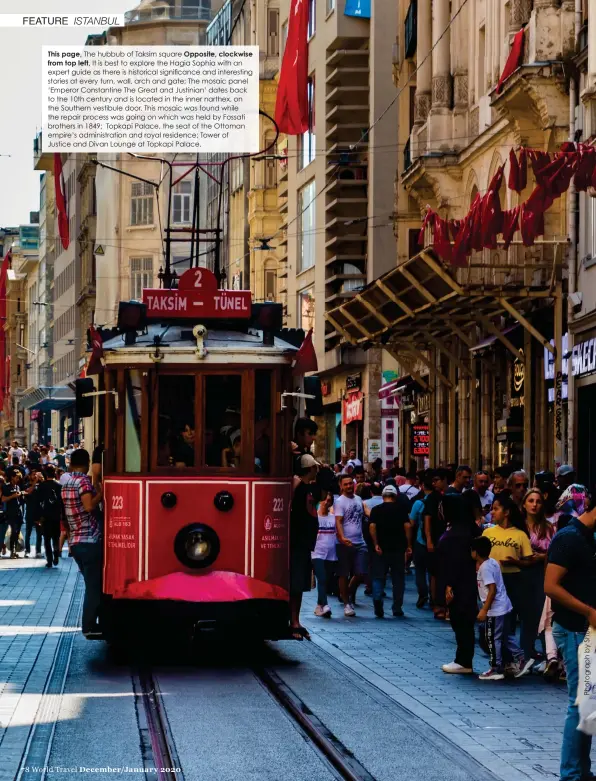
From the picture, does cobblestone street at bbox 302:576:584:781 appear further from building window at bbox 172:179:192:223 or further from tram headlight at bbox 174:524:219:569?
building window at bbox 172:179:192:223

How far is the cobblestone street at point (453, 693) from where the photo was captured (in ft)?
→ 33.3

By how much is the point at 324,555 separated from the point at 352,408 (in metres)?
30.0

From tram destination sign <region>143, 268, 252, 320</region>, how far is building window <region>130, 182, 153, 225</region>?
76278mm

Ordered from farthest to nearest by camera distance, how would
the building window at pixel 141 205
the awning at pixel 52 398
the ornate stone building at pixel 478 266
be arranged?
1. the building window at pixel 141 205
2. the awning at pixel 52 398
3. the ornate stone building at pixel 478 266

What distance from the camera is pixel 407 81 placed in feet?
144

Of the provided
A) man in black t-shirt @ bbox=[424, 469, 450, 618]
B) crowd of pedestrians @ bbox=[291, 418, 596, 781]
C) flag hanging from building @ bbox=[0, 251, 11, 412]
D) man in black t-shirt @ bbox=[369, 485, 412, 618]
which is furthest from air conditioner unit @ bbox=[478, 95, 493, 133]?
flag hanging from building @ bbox=[0, 251, 11, 412]

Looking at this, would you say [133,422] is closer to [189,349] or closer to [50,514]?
[189,349]

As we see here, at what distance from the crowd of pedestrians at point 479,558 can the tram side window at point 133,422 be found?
144cm

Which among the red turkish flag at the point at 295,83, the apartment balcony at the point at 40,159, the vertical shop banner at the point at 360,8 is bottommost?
the red turkish flag at the point at 295,83

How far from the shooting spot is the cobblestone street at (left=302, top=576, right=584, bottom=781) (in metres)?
10.1

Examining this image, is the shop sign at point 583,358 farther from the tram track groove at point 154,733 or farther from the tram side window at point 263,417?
the tram track groove at point 154,733

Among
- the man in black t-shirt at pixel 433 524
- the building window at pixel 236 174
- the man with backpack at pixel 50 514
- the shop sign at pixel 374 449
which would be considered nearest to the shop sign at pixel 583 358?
the man in black t-shirt at pixel 433 524

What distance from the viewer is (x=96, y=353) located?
15.0 metres

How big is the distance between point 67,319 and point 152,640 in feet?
304
